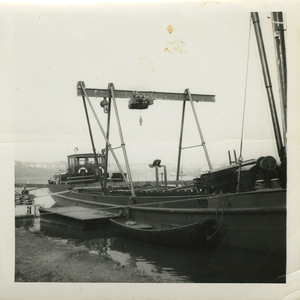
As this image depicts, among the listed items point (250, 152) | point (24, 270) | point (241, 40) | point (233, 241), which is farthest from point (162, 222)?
point (241, 40)

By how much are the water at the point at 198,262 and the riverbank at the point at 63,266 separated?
299mm

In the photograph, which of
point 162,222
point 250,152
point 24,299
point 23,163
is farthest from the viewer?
point 162,222

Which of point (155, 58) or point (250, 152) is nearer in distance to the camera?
point (155, 58)

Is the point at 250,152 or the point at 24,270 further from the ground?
the point at 250,152

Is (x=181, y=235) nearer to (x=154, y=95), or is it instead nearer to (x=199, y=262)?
(x=199, y=262)

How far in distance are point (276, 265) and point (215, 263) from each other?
935mm

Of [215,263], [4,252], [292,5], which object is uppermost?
[292,5]

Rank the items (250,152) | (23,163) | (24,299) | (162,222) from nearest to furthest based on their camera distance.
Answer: (24,299)
(23,163)
(250,152)
(162,222)

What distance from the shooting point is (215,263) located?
431 cm

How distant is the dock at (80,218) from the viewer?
6.59 meters

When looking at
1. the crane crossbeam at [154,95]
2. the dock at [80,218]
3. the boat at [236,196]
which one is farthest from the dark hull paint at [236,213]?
the crane crossbeam at [154,95]

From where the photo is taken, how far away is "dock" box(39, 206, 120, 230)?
6590mm

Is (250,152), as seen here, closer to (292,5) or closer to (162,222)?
(292,5)

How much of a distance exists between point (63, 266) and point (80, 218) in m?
2.50
